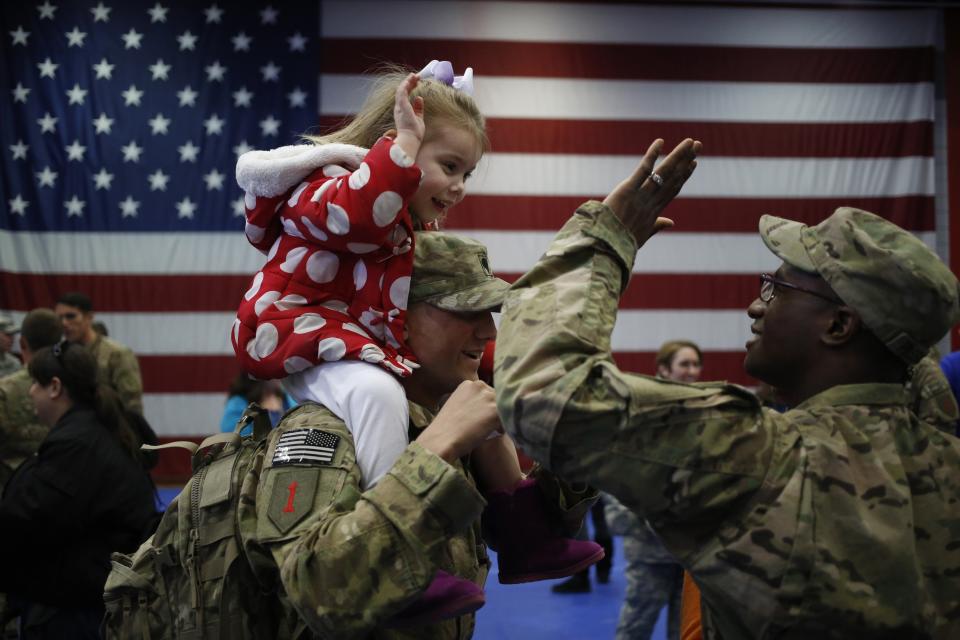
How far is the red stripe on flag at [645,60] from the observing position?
9766 mm

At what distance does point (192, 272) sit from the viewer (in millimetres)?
9742

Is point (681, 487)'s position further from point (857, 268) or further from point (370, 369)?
point (370, 369)

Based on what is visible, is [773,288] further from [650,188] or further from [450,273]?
[450,273]

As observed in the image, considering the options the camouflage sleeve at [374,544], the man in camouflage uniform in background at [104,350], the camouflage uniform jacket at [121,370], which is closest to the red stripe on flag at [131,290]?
the man in camouflage uniform in background at [104,350]

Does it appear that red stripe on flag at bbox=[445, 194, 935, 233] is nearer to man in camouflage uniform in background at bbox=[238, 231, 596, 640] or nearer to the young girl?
the young girl

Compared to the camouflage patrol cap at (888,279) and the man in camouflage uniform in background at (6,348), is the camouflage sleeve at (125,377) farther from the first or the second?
the camouflage patrol cap at (888,279)

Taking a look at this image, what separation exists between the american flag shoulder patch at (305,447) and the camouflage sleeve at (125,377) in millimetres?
5805

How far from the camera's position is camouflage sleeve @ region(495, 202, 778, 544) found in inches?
54.1

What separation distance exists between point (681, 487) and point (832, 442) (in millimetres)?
246

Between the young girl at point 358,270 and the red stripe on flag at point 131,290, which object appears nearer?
the young girl at point 358,270

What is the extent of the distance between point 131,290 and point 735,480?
9209 millimetres

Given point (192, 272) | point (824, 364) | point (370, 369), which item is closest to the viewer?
point (824, 364)

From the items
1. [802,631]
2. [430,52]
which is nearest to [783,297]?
[802,631]

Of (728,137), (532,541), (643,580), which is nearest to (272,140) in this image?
(728,137)
